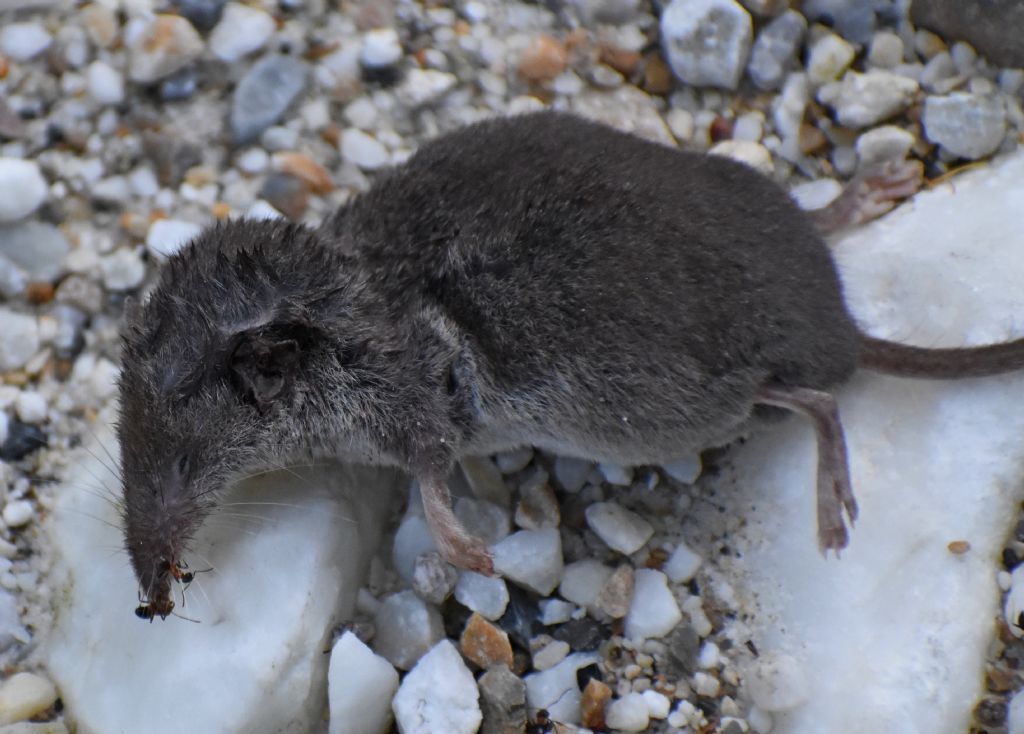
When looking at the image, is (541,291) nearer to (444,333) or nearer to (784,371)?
(444,333)

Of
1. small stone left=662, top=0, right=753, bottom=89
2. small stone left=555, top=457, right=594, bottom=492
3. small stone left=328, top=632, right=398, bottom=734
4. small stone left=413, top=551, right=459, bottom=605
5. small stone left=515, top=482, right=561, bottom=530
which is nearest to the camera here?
small stone left=328, top=632, right=398, bottom=734

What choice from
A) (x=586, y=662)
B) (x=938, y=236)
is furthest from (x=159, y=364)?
(x=938, y=236)

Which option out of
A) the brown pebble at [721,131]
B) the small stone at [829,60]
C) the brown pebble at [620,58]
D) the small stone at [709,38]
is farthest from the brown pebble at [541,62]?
the small stone at [829,60]

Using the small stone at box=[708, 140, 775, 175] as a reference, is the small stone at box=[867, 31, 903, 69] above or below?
above

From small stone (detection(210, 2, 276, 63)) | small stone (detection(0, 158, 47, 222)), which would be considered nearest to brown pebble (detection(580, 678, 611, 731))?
small stone (detection(0, 158, 47, 222))

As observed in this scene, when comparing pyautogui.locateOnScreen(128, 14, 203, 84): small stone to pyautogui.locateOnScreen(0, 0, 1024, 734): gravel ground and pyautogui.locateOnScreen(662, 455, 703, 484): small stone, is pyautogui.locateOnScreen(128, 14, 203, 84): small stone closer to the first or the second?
pyautogui.locateOnScreen(0, 0, 1024, 734): gravel ground

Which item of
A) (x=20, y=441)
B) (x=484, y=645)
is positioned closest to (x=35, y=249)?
(x=20, y=441)
